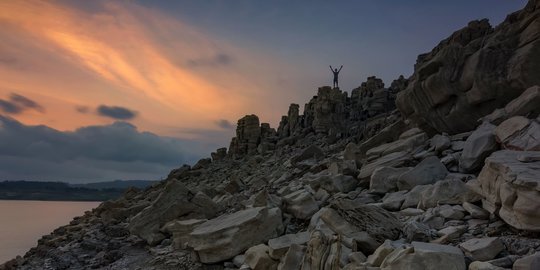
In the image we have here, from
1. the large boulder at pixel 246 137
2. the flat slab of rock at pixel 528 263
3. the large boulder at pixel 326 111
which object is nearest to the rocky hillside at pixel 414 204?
the flat slab of rock at pixel 528 263

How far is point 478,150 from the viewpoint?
15.1m

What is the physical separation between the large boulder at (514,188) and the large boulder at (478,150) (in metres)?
2.37

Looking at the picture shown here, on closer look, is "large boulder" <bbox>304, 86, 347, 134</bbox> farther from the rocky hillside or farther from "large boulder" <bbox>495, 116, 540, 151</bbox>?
"large boulder" <bbox>495, 116, 540, 151</bbox>

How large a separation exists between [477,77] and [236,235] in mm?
13172

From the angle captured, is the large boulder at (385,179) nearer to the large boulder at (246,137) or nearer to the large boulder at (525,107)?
the large boulder at (525,107)

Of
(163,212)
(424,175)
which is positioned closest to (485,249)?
(424,175)

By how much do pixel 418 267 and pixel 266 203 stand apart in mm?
9352

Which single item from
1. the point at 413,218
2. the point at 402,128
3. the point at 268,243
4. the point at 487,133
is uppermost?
the point at 402,128

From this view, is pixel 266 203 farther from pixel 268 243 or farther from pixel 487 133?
pixel 487 133

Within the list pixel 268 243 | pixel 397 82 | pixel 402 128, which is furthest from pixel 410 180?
pixel 397 82

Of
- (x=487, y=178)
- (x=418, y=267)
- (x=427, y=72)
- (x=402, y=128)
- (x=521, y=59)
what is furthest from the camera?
(x=402, y=128)

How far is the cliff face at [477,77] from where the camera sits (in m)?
18.2

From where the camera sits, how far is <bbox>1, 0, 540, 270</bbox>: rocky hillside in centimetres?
1019

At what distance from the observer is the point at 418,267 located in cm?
895
